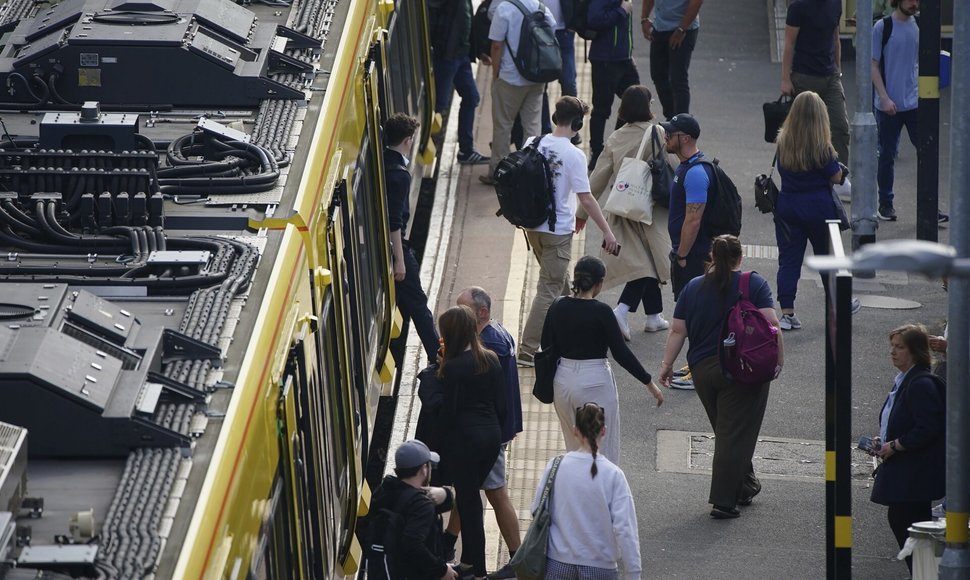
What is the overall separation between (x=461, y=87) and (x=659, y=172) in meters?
4.04

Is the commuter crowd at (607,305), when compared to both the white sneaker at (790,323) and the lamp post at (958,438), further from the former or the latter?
the lamp post at (958,438)

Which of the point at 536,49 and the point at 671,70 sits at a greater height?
the point at 671,70

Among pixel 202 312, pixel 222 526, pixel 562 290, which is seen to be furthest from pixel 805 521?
pixel 222 526

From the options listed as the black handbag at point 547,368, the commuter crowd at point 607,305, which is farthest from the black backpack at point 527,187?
the black handbag at point 547,368

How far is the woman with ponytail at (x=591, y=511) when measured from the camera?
6969mm

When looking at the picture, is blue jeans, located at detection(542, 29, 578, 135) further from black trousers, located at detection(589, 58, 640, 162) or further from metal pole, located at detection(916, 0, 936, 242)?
metal pole, located at detection(916, 0, 936, 242)

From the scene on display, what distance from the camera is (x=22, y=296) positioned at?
5398 mm

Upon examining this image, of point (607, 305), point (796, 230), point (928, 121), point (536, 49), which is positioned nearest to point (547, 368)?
point (607, 305)

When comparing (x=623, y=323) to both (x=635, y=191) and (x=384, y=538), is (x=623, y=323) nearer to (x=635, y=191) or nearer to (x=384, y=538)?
(x=635, y=191)

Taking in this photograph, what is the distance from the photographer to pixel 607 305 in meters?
Answer: 8.37

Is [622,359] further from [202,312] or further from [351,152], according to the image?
[202,312]

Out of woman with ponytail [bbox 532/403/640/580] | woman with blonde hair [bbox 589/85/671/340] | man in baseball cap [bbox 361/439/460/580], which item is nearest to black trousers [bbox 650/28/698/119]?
woman with blonde hair [bbox 589/85/671/340]

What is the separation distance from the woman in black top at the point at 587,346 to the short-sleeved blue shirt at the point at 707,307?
363 mm

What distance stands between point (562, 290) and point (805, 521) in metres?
2.37
